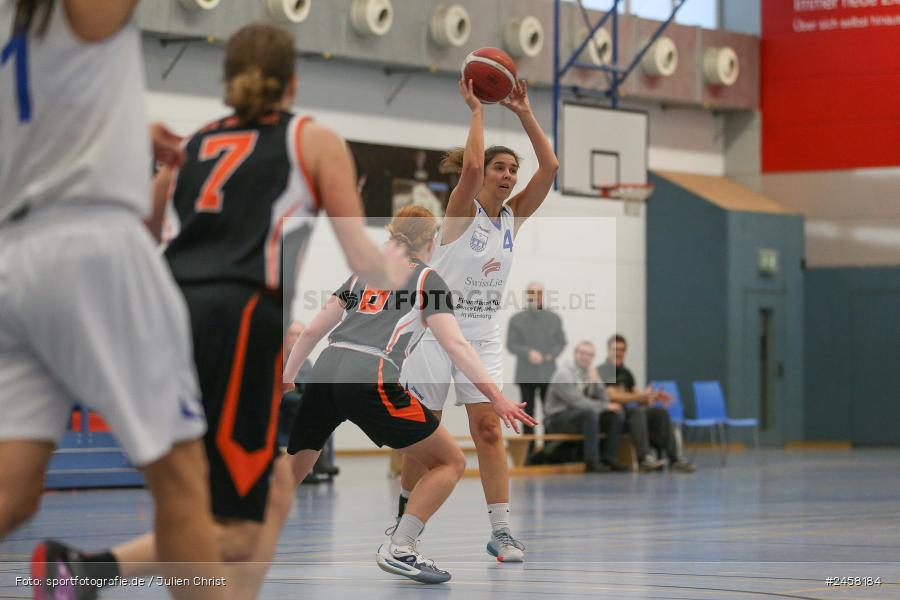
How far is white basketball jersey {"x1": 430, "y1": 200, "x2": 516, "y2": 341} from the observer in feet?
23.7

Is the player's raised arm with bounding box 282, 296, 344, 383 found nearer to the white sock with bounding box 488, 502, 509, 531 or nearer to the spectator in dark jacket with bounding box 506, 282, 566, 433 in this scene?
the white sock with bounding box 488, 502, 509, 531

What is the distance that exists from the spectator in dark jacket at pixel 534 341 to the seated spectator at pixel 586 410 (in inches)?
16.5

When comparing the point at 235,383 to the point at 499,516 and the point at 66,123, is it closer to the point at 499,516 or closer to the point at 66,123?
the point at 66,123

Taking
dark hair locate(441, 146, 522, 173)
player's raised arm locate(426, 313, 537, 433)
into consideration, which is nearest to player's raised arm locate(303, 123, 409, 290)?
player's raised arm locate(426, 313, 537, 433)

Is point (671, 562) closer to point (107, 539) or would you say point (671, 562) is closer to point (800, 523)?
point (800, 523)

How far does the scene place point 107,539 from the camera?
7945mm

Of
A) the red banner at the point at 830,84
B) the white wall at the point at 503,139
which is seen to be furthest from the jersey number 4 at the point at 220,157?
the red banner at the point at 830,84

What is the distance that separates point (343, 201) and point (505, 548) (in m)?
3.60

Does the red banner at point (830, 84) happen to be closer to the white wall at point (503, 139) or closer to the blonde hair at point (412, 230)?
the white wall at point (503, 139)

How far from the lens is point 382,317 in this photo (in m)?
6.21

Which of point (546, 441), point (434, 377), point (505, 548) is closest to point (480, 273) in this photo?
point (434, 377)

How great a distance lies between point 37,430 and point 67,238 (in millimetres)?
429

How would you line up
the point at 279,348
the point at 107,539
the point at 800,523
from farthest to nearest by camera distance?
the point at 800,523 → the point at 107,539 → the point at 279,348

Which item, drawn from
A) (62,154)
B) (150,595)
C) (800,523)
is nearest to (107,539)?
(150,595)
